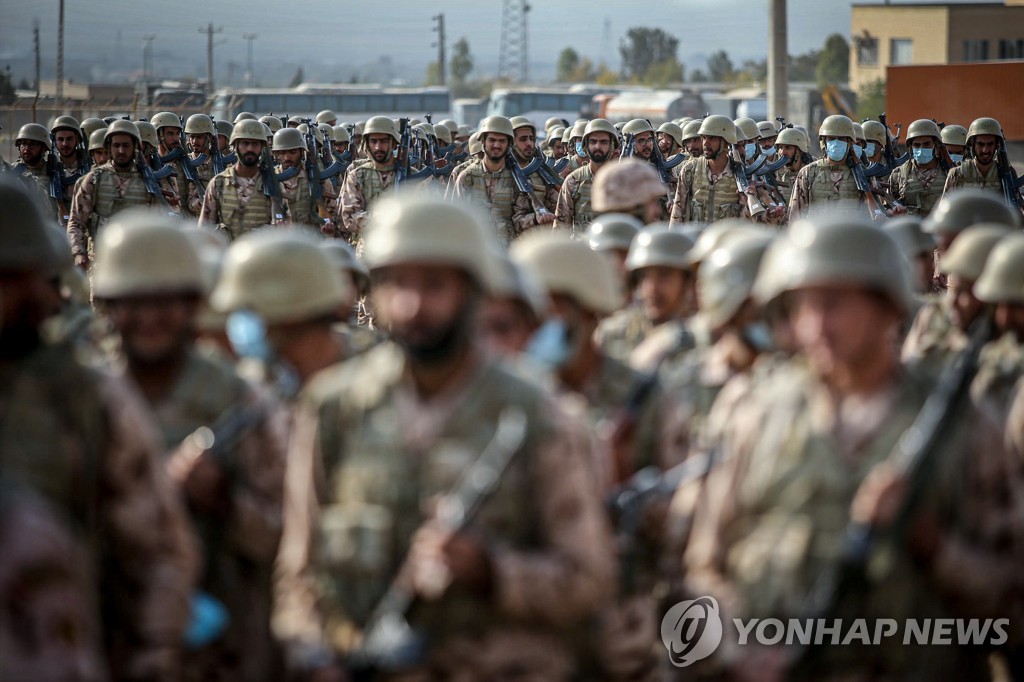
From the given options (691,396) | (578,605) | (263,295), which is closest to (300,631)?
(578,605)

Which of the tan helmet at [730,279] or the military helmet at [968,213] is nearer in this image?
the tan helmet at [730,279]

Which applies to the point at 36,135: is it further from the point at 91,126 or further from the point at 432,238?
the point at 432,238

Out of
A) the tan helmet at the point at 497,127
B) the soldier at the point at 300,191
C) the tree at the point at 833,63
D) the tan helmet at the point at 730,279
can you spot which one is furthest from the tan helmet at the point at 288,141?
the tree at the point at 833,63

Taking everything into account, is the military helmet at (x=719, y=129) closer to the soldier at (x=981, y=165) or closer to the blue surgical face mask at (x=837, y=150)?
the blue surgical face mask at (x=837, y=150)

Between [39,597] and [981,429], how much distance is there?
6.61 ft

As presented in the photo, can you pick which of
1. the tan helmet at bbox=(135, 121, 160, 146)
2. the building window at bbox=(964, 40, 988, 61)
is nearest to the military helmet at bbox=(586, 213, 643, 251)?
the tan helmet at bbox=(135, 121, 160, 146)

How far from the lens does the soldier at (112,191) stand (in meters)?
14.3

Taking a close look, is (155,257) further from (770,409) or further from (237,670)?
(770,409)

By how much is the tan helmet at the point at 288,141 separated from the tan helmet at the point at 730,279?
1117 centimetres

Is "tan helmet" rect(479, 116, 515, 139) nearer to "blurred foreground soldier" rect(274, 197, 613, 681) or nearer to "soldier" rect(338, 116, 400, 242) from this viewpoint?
"soldier" rect(338, 116, 400, 242)

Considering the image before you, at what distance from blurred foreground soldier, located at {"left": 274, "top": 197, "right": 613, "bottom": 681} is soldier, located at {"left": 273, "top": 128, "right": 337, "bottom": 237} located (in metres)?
12.2

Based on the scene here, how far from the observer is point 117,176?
14781 millimetres

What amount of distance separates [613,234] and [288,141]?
933cm

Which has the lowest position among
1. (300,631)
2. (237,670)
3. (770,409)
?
(237,670)
